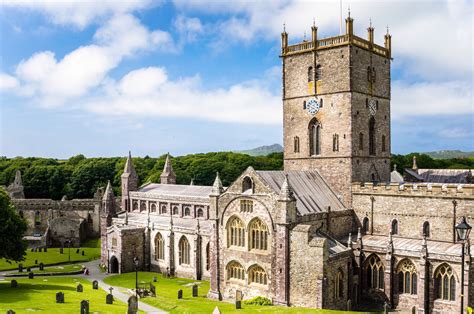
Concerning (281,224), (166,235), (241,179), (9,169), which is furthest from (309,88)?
(9,169)

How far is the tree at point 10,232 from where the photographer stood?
43906 millimetres

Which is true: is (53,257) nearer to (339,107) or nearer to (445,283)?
(339,107)

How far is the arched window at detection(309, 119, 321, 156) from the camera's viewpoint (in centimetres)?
4575

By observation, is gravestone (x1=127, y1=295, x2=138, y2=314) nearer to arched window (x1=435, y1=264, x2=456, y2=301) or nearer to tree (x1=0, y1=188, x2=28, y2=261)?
tree (x1=0, y1=188, x2=28, y2=261)

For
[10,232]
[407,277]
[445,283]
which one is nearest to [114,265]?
[10,232]

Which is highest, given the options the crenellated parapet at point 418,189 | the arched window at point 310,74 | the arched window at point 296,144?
the arched window at point 310,74

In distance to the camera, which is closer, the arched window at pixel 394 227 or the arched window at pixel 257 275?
the arched window at pixel 257 275

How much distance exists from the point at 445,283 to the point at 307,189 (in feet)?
43.0

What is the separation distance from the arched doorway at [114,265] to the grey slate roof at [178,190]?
10.0 m

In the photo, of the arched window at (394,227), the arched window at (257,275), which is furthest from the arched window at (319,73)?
the arched window at (257,275)

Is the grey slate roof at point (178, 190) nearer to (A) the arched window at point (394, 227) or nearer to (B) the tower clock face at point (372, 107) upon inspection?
(B) the tower clock face at point (372, 107)

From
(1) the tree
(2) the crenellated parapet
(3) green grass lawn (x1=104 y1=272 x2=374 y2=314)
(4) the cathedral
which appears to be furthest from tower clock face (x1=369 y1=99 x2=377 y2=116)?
(1) the tree

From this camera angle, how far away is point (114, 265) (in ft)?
187

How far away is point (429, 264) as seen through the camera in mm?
35312
